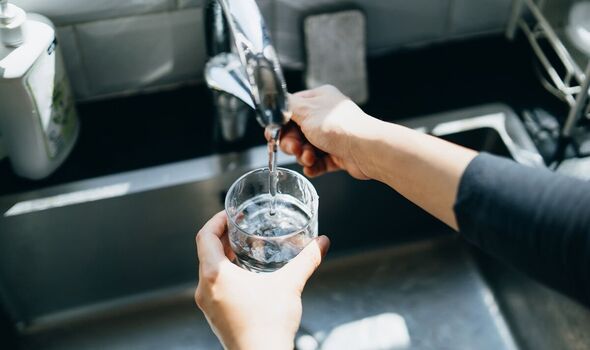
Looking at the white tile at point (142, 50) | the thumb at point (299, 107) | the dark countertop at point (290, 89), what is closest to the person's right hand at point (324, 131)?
the thumb at point (299, 107)

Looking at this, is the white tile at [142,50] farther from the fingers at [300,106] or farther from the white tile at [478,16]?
the white tile at [478,16]

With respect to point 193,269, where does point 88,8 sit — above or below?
above

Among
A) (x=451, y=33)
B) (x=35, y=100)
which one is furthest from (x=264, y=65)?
(x=451, y=33)

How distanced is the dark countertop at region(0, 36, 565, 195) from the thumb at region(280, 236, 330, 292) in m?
0.28

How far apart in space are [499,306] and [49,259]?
59cm

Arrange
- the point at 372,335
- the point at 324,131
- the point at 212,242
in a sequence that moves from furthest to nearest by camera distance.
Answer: the point at 372,335 → the point at 324,131 → the point at 212,242

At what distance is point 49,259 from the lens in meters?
0.91

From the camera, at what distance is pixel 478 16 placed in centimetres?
108

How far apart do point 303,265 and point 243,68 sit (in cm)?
20

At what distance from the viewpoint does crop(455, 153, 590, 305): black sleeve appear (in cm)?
56

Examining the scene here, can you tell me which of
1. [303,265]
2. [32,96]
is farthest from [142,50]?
[303,265]

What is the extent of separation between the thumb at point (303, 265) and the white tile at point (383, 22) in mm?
387

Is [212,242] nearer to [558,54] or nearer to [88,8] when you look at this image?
[88,8]

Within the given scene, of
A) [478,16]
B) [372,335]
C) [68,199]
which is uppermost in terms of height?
[478,16]
